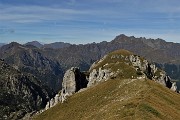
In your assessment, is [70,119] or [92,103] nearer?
[70,119]

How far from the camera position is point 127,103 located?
93.1m

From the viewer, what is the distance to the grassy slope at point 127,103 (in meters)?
81.4

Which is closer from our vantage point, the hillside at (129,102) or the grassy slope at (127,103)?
the grassy slope at (127,103)

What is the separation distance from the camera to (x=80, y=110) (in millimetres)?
163875

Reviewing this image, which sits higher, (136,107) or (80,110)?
(136,107)

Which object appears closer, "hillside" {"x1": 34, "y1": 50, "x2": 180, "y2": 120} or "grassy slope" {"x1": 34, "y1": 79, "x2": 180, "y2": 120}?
"grassy slope" {"x1": 34, "y1": 79, "x2": 180, "y2": 120}

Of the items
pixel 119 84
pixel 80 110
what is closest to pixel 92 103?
pixel 80 110

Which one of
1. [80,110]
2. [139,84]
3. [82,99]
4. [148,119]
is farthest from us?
[82,99]

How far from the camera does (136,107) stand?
8275cm

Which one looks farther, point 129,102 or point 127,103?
point 129,102

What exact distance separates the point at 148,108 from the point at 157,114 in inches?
105

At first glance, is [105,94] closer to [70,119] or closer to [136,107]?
[70,119]

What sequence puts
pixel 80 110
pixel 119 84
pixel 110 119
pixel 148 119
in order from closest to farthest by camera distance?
1. pixel 148 119
2. pixel 110 119
3. pixel 80 110
4. pixel 119 84

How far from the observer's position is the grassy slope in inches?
3206
